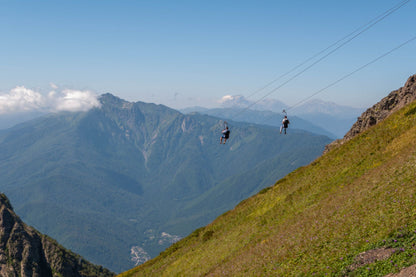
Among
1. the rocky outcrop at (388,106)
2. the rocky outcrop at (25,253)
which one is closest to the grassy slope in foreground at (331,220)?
the rocky outcrop at (388,106)

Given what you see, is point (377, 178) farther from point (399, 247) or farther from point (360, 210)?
point (399, 247)

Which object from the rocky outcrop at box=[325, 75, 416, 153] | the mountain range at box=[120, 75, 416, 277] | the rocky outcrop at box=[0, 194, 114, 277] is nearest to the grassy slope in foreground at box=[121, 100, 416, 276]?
the mountain range at box=[120, 75, 416, 277]

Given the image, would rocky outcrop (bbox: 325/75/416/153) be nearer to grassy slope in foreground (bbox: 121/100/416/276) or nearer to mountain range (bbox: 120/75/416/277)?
mountain range (bbox: 120/75/416/277)

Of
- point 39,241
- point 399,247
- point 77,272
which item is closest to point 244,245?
point 399,247

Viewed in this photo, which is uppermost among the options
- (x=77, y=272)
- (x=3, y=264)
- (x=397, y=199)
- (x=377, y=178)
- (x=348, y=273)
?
(x=3, y=264)

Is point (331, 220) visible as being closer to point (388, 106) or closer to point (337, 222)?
point (337, 222)

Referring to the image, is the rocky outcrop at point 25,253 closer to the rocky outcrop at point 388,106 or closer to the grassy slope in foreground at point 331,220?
the grassy slope in foreground at point 331,220

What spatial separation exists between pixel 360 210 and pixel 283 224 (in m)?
12.4

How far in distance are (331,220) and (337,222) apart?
131 centimetres

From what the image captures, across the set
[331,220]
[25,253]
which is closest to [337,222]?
[331,220]

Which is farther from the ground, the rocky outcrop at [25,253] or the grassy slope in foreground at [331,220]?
the rocky outcrop at [25,253]

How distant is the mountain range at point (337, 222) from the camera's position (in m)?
23.5

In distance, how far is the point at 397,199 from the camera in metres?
28.0

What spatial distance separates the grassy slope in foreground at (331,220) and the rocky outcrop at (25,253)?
11320 cm
